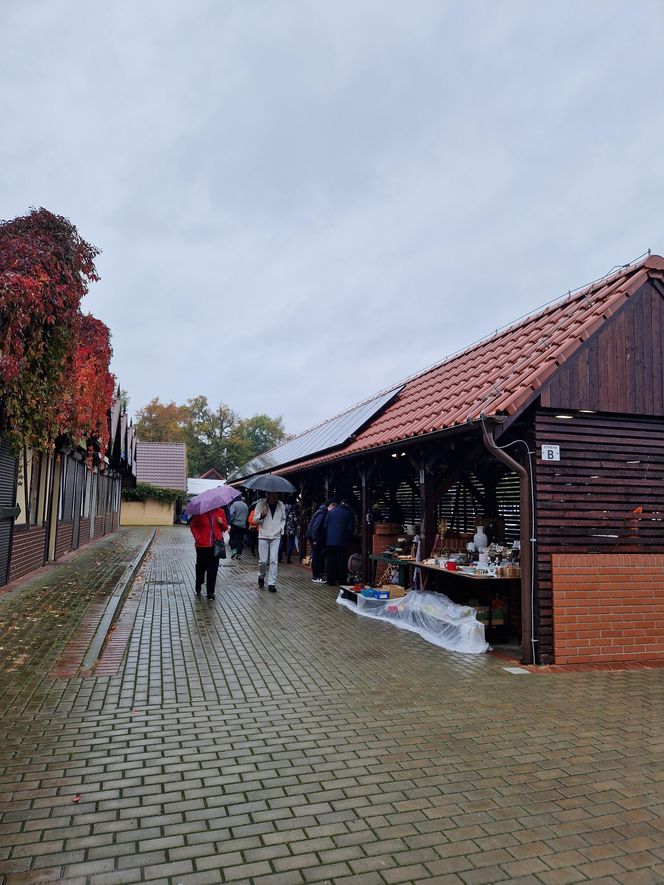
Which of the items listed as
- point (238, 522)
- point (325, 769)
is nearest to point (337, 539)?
point (238, 522)

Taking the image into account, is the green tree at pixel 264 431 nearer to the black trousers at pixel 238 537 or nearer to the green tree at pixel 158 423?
the green tree at pixel 158 423

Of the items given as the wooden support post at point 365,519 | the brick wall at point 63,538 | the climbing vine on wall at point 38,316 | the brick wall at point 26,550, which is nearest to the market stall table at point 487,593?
the wooden support post at point 365,519

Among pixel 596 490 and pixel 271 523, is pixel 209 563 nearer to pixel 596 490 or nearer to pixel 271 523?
pixel 271 523

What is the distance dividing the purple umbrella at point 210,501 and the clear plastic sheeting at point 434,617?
2627 millimetres

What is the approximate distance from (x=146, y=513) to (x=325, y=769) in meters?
41.2

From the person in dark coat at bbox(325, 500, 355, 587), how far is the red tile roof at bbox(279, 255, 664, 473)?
1326 millimetres

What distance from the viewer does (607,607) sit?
276 inches

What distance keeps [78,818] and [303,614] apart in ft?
19.6

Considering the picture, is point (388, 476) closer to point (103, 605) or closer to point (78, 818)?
point (103, 605)

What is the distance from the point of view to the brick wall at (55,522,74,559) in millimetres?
14863

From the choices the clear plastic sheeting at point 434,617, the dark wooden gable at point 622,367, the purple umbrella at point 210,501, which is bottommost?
the clear plastic sheeting at point 434,617

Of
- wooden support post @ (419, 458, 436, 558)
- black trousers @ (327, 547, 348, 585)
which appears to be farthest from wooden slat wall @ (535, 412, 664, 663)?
black trousers @ (327, 547, 348, 585)

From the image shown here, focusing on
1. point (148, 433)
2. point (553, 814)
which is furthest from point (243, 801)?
point (148, 433)

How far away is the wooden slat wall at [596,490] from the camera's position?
6895 millimetres
